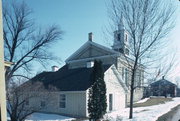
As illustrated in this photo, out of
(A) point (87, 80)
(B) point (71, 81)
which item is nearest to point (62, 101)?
(B) point (71, 81)

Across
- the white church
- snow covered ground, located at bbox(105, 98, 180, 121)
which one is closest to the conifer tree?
snow covered ground, located at bbox(105, 98, 180, 121)

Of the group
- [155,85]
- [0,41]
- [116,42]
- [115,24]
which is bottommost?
[155,85]

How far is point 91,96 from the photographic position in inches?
414

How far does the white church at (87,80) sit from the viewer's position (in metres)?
11.3

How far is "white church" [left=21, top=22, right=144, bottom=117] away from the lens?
11.3 metres

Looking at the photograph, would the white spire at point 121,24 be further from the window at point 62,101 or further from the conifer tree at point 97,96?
the window at point 62,101

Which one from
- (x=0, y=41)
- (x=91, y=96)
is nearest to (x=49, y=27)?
(x=91, y=96)

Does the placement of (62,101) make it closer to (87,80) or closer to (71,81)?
(71,81)

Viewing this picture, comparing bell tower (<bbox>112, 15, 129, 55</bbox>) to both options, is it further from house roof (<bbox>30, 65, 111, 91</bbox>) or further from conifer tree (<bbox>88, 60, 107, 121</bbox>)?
house roof (<bbox>30, 65, 111, 91</bbox>)

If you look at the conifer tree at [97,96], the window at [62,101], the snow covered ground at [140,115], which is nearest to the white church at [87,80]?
the window at [62,101]

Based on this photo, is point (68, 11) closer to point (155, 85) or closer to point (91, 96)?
point (91, 96)

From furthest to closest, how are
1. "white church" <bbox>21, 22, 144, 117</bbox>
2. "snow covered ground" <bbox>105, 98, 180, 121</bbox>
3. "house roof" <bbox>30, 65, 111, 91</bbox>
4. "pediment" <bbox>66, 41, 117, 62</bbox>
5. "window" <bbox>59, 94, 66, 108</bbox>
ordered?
"pediment" <bbox>66, 41, 117, 62</bbox>
"window" <bbox>59, 94, 66, 108</bbox>
"house roof" <bbox>30, 65, 111, 91</bbox>
"white church" <bbox>21, 22, 144, 117</bbox>
"snow covered ground" <bbox>105, 98, 180, 121</bbox>

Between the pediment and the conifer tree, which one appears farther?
the pediment

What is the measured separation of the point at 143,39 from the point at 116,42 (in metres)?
1.62
